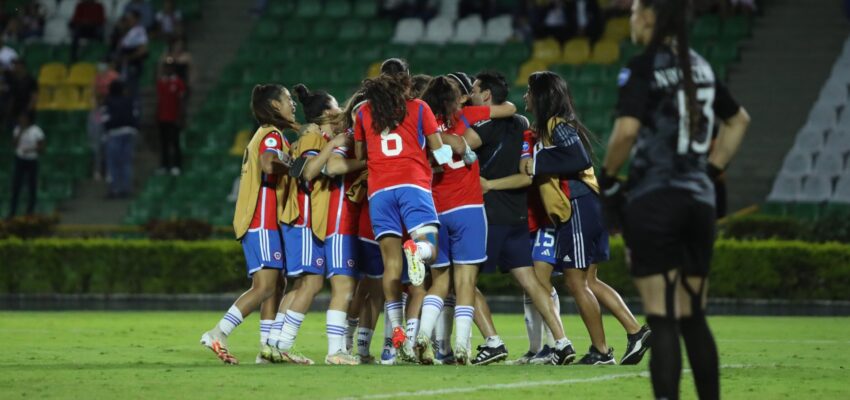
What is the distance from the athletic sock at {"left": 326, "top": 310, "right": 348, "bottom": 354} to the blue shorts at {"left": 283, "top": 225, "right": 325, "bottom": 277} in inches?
21.4

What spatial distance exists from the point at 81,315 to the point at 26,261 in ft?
15.0

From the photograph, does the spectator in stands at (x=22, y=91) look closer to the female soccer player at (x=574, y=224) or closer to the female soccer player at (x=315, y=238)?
the female soccer player at (x=315, y=238)

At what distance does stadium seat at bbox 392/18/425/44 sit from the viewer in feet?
104

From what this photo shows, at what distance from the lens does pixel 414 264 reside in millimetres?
10438

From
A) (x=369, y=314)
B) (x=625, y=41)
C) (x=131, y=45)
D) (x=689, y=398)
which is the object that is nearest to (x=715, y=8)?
(x=625, y=41)

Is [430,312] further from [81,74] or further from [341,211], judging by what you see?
[81,74]

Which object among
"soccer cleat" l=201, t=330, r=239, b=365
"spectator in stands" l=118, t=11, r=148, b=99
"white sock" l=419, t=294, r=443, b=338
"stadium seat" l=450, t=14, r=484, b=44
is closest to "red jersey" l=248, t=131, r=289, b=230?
"soccer cleat" l=201, t=330, r=239, b=365

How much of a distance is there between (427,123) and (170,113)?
18.1 m

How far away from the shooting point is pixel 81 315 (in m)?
19.7

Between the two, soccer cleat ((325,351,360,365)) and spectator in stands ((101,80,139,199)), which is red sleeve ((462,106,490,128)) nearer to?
soccer cleat ((325,351,360,365))

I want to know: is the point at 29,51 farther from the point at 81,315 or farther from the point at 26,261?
the point at 81,315

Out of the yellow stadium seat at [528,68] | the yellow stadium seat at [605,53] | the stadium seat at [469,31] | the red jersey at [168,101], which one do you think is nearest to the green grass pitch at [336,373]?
the red jersey at [168,101]

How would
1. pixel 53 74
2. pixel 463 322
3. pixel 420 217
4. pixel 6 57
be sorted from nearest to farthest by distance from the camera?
pixel 420 217, pixel 463 322, pixel 6 57, pixel 53 74

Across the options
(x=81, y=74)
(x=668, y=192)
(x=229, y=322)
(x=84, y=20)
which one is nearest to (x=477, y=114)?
(x=229, y=322)
